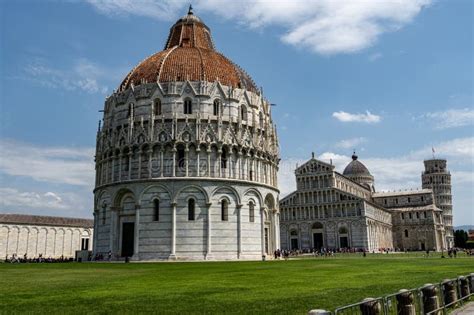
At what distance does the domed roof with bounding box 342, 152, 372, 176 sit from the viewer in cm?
12975

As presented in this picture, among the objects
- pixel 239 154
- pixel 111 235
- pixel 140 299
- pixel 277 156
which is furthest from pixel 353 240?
pixel 140 299

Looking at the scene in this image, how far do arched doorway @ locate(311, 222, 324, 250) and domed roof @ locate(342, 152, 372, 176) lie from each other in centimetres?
3687

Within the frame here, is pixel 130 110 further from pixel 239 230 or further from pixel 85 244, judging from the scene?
pixel 85 244

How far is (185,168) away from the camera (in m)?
44.3

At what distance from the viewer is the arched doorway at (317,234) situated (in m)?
96.9

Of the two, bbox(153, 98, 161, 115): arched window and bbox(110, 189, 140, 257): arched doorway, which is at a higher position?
bbox(153, 98, 161, 115): arched window

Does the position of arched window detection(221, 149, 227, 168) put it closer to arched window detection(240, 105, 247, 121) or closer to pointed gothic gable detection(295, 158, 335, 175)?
arched window detection(240, 105, 247, 121)

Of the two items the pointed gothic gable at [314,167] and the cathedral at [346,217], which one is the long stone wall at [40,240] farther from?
the pointed gothic gable at [314,167]

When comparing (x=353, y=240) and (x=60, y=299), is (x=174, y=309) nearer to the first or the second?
(x=60, y=299)

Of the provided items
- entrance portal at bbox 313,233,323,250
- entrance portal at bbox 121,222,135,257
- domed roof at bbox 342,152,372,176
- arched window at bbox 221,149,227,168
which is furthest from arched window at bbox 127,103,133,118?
domed roof at bbox 342,152,372,176

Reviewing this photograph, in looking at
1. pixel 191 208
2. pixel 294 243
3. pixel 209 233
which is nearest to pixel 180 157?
pixel 191 208

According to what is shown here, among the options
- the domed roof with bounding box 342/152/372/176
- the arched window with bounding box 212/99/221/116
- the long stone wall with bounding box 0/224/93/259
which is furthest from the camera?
the domed roof with bounding box 342/152/372/176

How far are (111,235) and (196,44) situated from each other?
85.4 feet

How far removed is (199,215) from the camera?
143 ft
